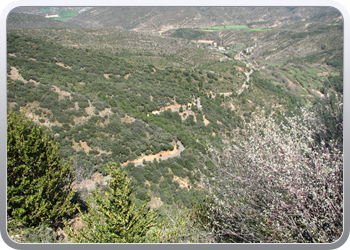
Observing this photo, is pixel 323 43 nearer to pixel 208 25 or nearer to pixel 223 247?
pixel 208 25

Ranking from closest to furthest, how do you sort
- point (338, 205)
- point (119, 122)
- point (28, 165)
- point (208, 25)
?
point (338, 205) < point (28, 165) < point (119, 122) < point (208, 25)

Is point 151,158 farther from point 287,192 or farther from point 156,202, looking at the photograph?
point 287,192

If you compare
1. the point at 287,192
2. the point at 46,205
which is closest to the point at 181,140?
the point at 46,205

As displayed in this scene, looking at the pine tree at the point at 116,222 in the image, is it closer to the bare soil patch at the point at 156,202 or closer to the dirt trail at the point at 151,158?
the bare soil patch at the point at 156,202

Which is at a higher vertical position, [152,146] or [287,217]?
[287,217]

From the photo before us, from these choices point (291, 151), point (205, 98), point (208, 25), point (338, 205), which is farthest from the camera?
point (208, 25)

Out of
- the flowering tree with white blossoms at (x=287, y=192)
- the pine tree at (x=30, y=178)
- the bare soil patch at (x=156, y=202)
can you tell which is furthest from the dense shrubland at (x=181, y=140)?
the bare soil patch at (x=156, y=202)

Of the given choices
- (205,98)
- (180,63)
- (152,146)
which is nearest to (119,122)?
(152,146)

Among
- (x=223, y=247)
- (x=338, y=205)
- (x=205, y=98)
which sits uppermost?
(x=338, y=205)
